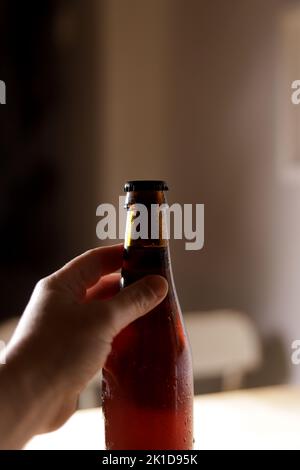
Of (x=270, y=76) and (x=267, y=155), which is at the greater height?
(x=270, y=76)

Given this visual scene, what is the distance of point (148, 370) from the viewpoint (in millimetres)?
514

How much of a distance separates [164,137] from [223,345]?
686mm

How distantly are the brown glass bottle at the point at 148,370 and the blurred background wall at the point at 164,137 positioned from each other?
114 cm

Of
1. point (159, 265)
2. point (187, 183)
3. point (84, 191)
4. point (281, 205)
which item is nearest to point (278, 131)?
point (281, 205)

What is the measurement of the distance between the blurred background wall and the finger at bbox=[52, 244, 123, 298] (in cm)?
107

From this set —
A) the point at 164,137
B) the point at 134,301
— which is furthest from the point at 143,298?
the point at 164,137

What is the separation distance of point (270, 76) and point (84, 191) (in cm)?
74

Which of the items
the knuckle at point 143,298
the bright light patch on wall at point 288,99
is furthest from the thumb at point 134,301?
the bright light patch on wall at point 288,99

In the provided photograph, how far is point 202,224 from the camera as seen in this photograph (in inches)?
70.4

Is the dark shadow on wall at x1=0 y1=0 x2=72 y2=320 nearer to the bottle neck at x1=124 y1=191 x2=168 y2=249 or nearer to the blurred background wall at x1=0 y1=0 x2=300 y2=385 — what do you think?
the blurred background wall at x1=0 y1=0 x2=300 y2=385

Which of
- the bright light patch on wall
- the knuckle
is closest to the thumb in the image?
the knuckle

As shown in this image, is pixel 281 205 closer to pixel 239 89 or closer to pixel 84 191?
pixel 239 89

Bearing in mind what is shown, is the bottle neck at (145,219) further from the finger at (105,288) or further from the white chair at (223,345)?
the white chair at (223,345)
